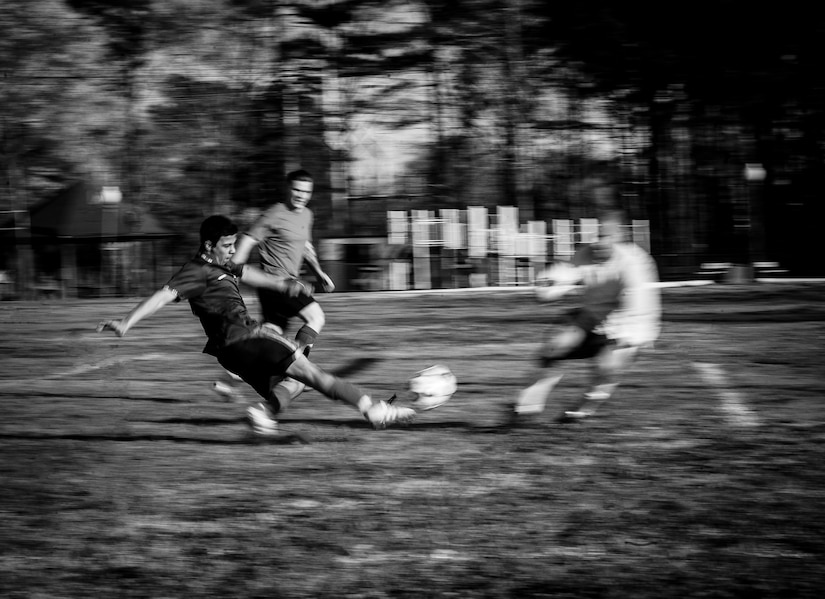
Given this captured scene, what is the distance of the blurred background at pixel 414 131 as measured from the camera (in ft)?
67.6

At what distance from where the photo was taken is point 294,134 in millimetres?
22781

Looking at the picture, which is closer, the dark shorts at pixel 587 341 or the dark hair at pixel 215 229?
the dark hair at pixel 215 229

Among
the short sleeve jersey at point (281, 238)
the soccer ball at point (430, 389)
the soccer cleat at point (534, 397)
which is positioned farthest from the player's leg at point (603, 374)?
the short sleeve jersey at point (281, 238)

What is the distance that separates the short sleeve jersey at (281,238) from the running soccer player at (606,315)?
221 centimetres

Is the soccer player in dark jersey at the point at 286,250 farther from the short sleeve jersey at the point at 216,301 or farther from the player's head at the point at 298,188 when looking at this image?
the short sleeve jersey at the point at 216,301

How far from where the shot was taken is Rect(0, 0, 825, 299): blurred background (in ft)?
67.6

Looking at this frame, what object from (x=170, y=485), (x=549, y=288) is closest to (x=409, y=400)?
(x=549, y=288)

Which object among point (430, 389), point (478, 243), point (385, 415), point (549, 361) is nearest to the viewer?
point (385, 415)

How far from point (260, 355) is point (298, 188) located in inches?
84.5

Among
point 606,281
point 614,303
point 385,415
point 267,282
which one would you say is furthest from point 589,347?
point 267,282

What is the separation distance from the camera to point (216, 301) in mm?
6242

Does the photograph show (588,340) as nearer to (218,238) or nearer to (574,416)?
(574,416)

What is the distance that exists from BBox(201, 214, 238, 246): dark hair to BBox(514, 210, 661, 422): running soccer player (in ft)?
7.71

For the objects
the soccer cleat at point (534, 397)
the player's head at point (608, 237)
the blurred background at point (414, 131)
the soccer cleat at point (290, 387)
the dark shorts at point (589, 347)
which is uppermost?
the blurred background at point (414, 131)
